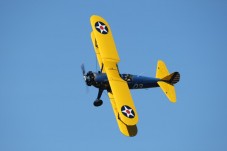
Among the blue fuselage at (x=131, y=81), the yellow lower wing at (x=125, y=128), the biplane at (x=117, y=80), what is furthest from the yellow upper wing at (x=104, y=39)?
the yellow lower wing at (x=125, y=128)

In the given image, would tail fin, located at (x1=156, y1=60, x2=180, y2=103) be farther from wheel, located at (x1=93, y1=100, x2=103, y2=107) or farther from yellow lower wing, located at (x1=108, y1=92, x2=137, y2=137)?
wheel, located at (x1=93, y1=100, x2=103, y2=107)

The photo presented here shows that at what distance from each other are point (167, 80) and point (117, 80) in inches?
187

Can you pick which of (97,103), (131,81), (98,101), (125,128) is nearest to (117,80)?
(131,81)

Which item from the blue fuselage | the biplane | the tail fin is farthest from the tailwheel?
the tail fin

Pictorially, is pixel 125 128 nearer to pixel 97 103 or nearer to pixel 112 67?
pixel 97 103

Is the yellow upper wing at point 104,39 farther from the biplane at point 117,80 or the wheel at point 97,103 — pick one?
the wheel at point 97,103

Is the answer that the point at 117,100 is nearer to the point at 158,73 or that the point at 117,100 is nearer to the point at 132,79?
the point at 132,79

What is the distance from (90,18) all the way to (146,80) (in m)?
6.27

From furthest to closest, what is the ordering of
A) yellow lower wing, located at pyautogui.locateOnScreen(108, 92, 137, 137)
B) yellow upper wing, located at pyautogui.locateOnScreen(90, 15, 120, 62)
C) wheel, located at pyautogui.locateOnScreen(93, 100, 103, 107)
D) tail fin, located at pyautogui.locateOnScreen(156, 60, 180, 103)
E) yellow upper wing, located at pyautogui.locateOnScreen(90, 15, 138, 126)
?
1. tail fin, located at pyautogui.locateOnScreen(156, 60, 180, 103)
2. yellow upper wing, located at pyautogui.locateOnScreen(90, 15, 120, 62)
3. wheel, located at pyautogui.locateOnScreen(93, 100, 103, 107)
4. yellow lower wing, located at pyautogui.locateOnScreen(108, 92, 137, 137)
5. yellow upper wing, located at pyautogui.locateOnScreen(90, 15, 138, 126)

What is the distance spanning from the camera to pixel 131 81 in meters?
39.4

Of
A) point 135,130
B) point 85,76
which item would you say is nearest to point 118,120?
point 135,130

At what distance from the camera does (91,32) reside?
43.0 metres

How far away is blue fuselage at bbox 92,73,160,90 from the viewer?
3838 centimetres

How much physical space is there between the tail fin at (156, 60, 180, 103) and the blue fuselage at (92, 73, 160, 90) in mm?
603
